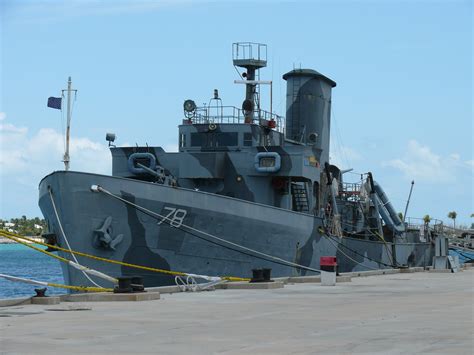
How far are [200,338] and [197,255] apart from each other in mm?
14104

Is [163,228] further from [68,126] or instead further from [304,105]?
[304,105]

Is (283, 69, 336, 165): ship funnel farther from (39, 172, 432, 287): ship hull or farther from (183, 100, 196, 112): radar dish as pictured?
(39, 172, 432, 287): ship hull

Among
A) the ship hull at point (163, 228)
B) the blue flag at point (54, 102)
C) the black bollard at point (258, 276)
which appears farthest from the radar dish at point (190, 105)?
the black bollard at point (258, 276)

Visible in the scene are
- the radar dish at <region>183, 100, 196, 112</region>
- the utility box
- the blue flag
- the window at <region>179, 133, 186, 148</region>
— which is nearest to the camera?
the blue flag

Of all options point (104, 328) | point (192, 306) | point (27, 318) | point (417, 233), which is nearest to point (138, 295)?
point (192, 306)

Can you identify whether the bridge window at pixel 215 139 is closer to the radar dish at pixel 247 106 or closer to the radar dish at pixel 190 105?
the radar dish at pixel 190 105

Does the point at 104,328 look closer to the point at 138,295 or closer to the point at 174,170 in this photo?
the point at 138,295

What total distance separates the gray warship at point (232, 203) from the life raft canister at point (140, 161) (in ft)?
0.14

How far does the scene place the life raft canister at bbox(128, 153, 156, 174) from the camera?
2894 centimetres

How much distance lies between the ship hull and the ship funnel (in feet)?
25.0

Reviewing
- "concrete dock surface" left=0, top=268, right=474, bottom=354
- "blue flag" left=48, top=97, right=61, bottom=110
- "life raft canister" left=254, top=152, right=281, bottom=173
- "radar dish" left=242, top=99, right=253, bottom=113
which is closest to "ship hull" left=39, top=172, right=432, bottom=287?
"life raft canister" left=254, top=152, right=281, bottom=173

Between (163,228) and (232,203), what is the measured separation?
2592mm

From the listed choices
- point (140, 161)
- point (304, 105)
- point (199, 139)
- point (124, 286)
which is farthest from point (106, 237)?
point (304, 105)

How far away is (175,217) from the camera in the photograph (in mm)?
24141
